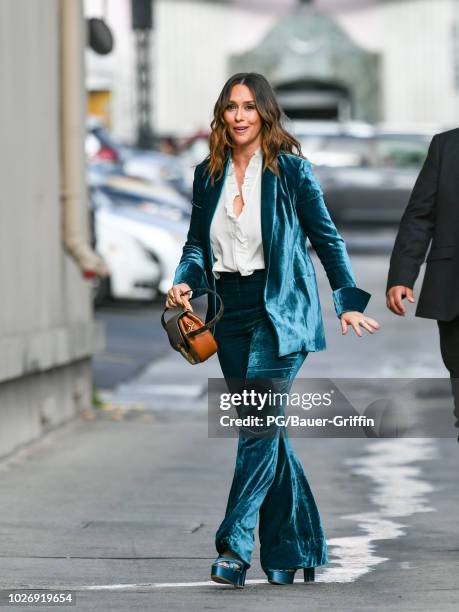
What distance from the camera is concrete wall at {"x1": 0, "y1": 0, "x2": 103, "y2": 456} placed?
10.1m

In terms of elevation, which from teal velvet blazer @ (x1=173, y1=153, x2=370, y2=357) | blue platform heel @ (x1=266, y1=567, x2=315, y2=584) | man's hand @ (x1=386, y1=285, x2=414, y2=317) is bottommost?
Result: blue platform heel @ (x1=266, y1=567, x2=315, y2=584)

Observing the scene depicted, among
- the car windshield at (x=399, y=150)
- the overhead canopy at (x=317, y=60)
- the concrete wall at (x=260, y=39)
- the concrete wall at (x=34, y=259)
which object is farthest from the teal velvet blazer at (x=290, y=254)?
the overhead canopy at (x=317, y=60)

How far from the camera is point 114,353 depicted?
15.7m

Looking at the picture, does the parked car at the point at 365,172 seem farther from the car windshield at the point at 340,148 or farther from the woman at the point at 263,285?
the woman at the point at 263,285

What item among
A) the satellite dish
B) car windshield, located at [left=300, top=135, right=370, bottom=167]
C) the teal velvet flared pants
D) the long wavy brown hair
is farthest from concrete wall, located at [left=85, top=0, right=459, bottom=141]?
the teal velvet flared pants

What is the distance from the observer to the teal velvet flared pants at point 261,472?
20.7 feet

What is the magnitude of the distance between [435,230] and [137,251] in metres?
12.3

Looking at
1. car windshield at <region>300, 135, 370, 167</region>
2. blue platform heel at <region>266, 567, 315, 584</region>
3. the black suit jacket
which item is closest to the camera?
blue platform heel at <region>266, 567, 315, 584</region>

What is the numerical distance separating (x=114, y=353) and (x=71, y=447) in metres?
5.20

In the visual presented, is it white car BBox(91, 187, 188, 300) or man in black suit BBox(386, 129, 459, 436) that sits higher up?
man in black suit BBox(386, 129, 459, 436)

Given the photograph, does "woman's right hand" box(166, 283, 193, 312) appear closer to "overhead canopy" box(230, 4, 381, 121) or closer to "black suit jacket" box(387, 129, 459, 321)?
"black suit jacket" box(387, 129, 459, 321)

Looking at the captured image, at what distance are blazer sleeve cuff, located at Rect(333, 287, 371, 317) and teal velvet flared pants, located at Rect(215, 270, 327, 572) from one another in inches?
8.8

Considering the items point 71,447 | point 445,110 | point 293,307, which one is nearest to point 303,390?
point 293,307

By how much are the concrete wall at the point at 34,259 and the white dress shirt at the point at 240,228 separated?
135 inches
